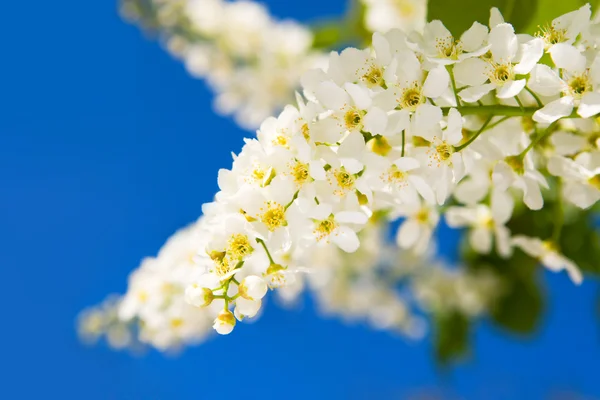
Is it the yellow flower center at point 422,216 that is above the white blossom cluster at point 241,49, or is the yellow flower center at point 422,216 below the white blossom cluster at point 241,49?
below

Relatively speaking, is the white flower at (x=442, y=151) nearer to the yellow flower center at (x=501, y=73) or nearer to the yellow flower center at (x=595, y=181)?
the yellow flower center at (x=501, y=73)

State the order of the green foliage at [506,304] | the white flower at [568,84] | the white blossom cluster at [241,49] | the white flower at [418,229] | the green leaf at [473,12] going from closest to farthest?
the white flower at [568,84] → the green leaf at [473,12] → the white flower at [418,229] → the green foliage at [506,304] → the white blossom cluster at [241,49]

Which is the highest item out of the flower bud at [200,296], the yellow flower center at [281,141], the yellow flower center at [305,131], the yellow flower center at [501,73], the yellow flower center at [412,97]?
the yellow flower center at [281,141]

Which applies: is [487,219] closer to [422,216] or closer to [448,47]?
[422,216]

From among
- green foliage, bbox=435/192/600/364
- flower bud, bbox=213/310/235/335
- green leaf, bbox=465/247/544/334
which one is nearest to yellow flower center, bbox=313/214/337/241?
flower bud, bbox=213/310/235/335

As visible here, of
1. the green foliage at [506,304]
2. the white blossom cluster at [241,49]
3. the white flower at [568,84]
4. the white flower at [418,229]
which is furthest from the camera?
the white blossom cluster at [241,49]

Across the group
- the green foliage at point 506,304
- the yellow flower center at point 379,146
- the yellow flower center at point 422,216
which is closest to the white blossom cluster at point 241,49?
the green foliage at point 506,304
